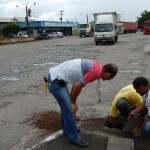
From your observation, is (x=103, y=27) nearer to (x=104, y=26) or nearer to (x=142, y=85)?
(x=104, y=26)

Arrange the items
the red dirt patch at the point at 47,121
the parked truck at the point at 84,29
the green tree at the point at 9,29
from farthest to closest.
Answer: the green tree at the point at 9,29
the parked truck at the point at 84,29
the red dirt patch at the point at 47,121

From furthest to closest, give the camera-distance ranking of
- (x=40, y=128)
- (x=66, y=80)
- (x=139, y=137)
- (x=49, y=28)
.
→ 1. (x=49, y=28)
2. (x=40, y=128)
3. (x=139, y=137)
4. (x=66, y=80)

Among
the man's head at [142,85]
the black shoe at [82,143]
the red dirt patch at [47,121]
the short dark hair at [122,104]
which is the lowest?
the red dirt patch at [47,121]

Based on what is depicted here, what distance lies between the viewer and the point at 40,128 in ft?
20.2

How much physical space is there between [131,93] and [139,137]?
77 centimetres

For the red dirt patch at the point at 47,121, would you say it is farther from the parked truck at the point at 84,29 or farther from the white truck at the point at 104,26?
the parked truck at the point at 84,29

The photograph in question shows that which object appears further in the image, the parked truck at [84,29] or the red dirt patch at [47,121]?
the parked truck at [84,29]

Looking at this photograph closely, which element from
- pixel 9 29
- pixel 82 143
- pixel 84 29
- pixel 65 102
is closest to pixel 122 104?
pixel 82 143

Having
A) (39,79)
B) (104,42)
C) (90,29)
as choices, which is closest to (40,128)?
(39,79)

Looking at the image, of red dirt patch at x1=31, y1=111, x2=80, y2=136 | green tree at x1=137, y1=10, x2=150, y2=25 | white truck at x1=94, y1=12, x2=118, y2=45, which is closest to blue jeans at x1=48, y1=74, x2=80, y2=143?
red dirt patch at x1=31, y1=111, x2=80, y2=136

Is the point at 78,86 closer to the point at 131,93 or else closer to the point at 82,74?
the point at 82,74

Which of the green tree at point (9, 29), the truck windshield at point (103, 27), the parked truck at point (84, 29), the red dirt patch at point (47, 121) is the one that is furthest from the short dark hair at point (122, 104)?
the green tree at point (9, 29)

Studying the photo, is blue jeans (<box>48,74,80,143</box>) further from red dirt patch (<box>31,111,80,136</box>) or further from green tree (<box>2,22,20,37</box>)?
green tree (<box>2,22,20,37</box>)

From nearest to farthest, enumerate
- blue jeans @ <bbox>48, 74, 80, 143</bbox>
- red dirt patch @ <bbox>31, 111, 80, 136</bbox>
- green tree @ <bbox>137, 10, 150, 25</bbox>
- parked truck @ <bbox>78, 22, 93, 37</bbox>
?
blue jeans @ <bbox>48, 74, 80, 143</bbox> → red dirt patch @ <bbox>31, 111, 80, 136</bbox> → parked truck @ <bbox>78, 22, 93, 37</bbox> → green tree @ <bbox>137, 10, 150, 25</bbox>
